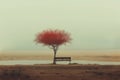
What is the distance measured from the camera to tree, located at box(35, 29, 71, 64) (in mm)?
13031

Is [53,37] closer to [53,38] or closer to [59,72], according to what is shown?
[53,38]

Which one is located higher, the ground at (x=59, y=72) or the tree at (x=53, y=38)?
the tree at (x=53, y=38)

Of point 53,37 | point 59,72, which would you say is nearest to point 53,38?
point 53,37

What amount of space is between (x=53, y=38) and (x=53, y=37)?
26 millimetres

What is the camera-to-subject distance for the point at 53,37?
13.5 metres

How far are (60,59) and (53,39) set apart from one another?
3.59ft

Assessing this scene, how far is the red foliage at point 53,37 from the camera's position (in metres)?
13.1

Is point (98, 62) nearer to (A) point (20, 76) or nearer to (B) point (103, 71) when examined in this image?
(B) point (103, 71)

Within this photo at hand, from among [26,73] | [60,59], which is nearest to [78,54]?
[60,59]

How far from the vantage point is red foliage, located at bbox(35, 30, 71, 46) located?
42.8ft

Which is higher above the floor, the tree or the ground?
the tree

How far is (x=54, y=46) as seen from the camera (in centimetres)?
1305

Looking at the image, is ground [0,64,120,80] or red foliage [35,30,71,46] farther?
red foliage [35,30,71,46]

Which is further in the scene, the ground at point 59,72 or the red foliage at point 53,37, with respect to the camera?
the red foliage at point 53,37
